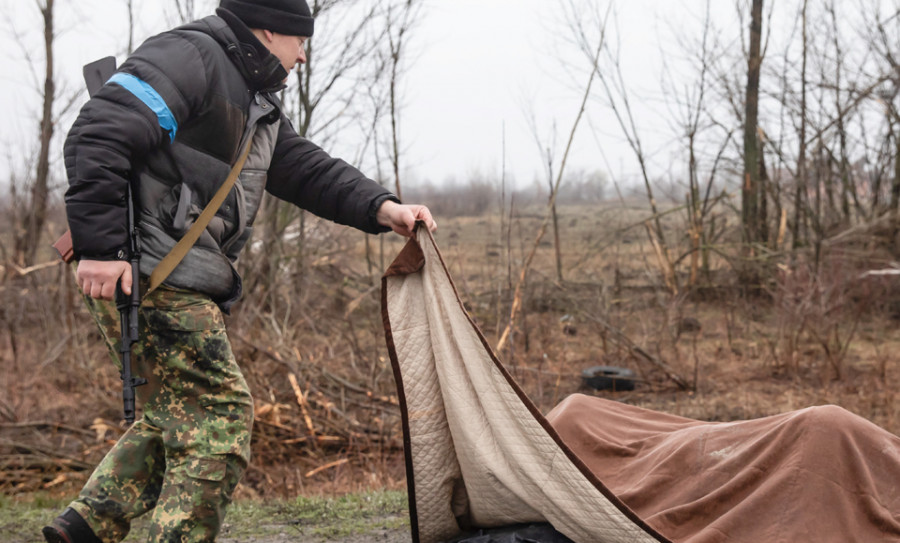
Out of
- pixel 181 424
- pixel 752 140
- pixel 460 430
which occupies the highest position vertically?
pixel 752 140

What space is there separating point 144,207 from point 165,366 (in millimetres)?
524

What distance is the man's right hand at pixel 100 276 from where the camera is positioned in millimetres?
2430

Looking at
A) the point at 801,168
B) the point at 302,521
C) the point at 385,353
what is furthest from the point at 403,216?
the point at 801,168

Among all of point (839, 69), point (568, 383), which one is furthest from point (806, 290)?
point (839, 69)

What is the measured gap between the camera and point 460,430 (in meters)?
2.98

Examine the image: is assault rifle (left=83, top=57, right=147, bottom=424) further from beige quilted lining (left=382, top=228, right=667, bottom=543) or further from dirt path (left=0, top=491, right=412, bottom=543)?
dirt path (left=0, top=491, right=412, bottom=543)

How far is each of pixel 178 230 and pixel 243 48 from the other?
0.68 metres

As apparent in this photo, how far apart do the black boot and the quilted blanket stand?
3.65ft

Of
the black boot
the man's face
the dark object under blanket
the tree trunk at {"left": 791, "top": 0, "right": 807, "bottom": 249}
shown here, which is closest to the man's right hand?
the black boot

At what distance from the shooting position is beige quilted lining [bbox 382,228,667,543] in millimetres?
2816

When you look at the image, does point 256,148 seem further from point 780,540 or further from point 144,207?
point 780,540

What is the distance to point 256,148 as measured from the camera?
2971 mm

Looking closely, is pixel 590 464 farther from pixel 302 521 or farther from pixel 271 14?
pixel 271 14

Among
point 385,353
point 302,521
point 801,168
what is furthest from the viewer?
Answer: point 801,168
